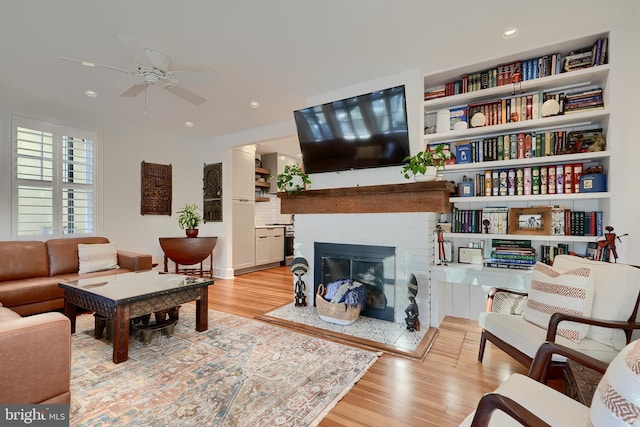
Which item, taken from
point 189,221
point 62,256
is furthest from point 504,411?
point 189,221

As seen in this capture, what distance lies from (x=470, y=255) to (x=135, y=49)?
133 inches

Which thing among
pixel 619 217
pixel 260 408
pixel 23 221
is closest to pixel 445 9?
pixel 619 217

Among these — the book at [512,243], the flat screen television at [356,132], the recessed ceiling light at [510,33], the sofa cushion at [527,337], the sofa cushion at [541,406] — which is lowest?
Result: the sofa cushion at [527,337]

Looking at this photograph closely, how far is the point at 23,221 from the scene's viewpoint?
3.55m

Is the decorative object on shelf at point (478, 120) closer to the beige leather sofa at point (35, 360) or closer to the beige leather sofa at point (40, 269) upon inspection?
the beige leather sofa at point (35, 360)

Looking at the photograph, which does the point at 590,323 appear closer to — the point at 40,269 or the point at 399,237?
the point at 399,237

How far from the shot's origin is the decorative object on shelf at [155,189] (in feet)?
15.2

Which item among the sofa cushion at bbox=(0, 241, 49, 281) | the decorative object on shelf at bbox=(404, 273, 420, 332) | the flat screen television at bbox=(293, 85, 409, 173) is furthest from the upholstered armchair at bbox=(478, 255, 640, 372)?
the sofa cushion at bbox=(0, 241, 49, 281)

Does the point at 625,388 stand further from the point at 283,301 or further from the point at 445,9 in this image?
the point at 283,301

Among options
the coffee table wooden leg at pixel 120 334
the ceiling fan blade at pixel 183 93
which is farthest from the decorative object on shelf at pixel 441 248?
the coffee table wooden leg at pixel 120 334

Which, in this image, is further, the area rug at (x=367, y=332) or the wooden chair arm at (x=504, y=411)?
the area rug at (x=367, y=332)

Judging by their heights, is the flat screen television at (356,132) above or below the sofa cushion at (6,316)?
above

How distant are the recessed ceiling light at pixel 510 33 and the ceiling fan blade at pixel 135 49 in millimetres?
2716

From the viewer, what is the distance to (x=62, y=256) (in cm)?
343
